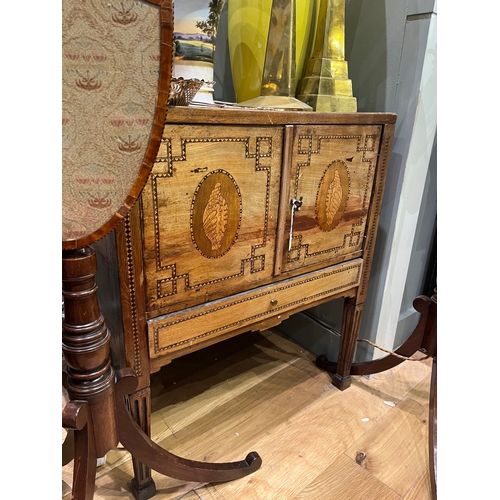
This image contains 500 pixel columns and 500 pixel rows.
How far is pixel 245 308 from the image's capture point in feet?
3.45

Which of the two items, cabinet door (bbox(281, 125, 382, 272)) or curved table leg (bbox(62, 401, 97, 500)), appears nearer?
curved table leg (bbox(62, 401, 97, 500))

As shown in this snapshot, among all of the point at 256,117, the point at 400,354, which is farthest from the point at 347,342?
the point at 256,117

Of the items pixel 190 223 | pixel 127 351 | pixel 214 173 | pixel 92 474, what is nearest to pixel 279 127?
pixel 214 173

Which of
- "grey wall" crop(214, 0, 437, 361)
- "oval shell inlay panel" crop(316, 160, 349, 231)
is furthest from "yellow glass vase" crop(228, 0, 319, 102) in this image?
"oval shell inlay panel" crop(316, 160, 349, 231)

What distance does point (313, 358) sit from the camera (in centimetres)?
172

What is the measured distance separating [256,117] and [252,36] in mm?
436

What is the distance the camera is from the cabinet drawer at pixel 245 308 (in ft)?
3.00

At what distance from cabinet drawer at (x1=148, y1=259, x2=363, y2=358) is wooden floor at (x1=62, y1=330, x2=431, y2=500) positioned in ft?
1.43

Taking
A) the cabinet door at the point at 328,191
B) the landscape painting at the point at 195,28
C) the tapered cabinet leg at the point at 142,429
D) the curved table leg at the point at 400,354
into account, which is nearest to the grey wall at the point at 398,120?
the curved table leg at the point at 400,354

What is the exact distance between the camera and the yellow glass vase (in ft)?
3.79

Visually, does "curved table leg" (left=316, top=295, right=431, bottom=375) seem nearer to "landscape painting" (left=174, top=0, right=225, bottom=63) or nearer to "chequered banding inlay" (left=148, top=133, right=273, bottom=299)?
"chequered banding inlay" (left=148, top=133, right=273, bottom=299)

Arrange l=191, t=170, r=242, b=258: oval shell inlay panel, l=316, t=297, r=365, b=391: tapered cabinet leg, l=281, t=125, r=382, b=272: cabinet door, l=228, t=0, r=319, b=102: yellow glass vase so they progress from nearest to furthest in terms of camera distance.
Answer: l=191, t=170, r=242, b=258: oval shell inlay panel
l=281, t=125, r=382, b=272: cabinet door
l=228, t=0, r=319, b=102: yellow glass vase
l=316, t=297, r=365, b=391: tapered cabinet leg

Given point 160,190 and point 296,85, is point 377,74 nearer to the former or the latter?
point 296,85

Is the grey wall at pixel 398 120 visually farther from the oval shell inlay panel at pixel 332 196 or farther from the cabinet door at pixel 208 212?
the cabinet door at pixel 208 212
